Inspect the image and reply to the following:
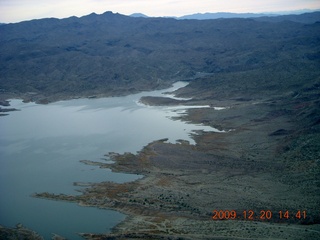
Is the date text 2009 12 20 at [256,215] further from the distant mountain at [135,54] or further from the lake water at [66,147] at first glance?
the distant mountain at [135,54]

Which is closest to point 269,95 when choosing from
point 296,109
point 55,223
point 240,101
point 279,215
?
point 240,101

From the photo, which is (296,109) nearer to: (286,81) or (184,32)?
(286,81)

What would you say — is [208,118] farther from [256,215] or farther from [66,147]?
[256,215]

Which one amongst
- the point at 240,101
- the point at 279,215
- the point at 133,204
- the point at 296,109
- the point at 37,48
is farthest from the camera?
the point at 37,48

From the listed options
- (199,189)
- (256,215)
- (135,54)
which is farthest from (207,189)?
(135,54)

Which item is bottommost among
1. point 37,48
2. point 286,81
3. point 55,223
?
point 55,223

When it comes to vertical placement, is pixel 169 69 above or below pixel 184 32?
below

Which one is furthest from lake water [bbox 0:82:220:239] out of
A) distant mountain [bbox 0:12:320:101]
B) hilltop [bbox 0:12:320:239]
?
distant mountain [bbox 0:12:320:101]

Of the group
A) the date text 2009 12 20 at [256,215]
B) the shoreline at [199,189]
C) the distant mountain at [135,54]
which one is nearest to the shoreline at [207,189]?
the shoreline at [199,189]
